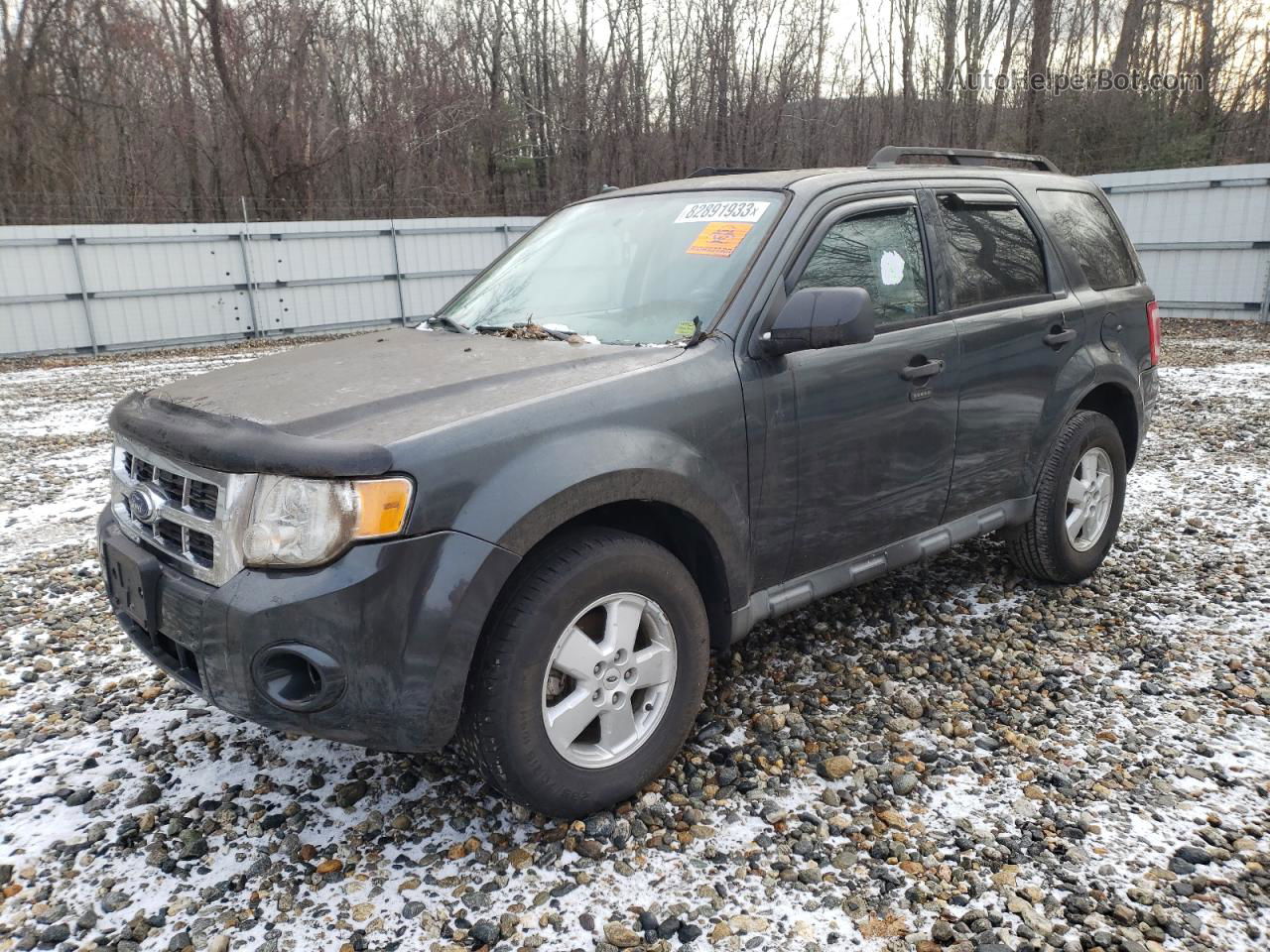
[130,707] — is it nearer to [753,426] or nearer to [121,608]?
[121,608]

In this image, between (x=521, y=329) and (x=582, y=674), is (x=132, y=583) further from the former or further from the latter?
(x=521, y=329)

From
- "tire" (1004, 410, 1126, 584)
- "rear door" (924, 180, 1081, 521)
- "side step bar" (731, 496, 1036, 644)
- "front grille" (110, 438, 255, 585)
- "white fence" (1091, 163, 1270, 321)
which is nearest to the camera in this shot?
"front grille" (110, 438, 255, 585)

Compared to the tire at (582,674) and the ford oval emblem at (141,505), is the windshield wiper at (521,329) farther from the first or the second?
the ford oval emblem at (141,505)

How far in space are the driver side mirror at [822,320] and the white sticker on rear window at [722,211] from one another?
1.62 feet

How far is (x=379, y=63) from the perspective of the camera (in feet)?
75.9

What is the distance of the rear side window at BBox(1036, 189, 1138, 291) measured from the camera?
4160 millimetres

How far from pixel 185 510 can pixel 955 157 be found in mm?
3611

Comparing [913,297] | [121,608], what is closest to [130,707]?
[121,608]

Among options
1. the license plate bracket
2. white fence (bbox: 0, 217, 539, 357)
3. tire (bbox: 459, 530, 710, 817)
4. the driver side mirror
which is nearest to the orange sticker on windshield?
the driver side mirror

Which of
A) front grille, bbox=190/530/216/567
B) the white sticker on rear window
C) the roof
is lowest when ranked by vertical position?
front grille, bbox=190/530/216/567

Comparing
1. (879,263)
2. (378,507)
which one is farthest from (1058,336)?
(378,507)

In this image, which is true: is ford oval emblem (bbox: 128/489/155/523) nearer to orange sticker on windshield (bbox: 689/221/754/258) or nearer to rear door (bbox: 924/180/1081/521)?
orange sticker on windshield (bbox: 689/221/754/258)

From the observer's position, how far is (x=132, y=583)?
2.53m

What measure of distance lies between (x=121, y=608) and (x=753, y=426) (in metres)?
1.99
